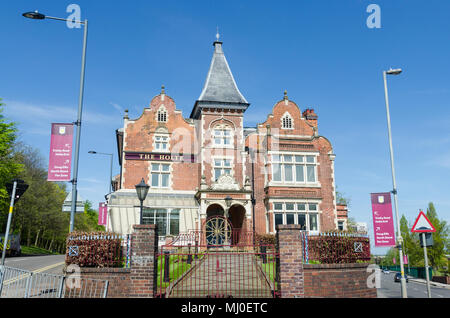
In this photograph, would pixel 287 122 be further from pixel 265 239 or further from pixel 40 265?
pixel 40 265

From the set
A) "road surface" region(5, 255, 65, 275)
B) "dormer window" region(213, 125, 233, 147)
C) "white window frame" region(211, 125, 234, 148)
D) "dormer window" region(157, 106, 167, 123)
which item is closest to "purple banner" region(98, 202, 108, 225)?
"road surface" region(5, 255, 65, 275)

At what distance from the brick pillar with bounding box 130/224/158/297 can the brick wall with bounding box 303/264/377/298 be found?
4976 millimetres

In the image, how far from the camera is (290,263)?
36.6 ft

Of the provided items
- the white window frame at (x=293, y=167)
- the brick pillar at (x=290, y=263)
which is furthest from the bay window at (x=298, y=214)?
the brick pillar at (x=290, y=263)

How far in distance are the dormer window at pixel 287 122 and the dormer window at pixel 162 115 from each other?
10.2m

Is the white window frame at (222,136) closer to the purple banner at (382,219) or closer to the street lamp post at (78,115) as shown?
the purple banner at (382,219)

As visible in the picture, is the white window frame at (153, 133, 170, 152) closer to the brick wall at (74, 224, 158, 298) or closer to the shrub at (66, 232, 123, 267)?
the shrub at (66, 232, 123, 267)

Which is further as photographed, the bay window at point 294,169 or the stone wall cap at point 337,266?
the bay window at point 294,169

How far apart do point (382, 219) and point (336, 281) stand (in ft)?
21.7

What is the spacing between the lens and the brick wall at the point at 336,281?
38.3 ft

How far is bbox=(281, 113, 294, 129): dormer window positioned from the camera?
30.7 m

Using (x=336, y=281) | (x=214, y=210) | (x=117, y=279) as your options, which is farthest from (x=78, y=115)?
(x=214, y=210)
